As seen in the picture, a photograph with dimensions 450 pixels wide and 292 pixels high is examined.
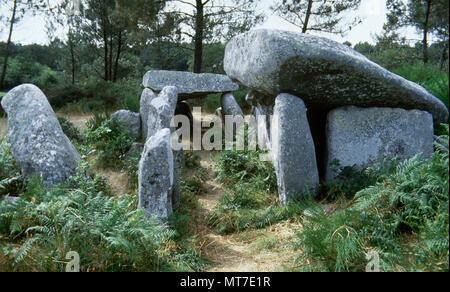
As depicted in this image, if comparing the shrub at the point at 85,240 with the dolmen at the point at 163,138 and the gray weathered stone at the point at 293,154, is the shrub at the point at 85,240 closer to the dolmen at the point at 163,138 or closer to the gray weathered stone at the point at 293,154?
the dolmen at the point at 163,138

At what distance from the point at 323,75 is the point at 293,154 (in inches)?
46.9

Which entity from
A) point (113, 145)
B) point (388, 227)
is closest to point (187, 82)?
point (113, 145)

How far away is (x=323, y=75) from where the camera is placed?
5.10m

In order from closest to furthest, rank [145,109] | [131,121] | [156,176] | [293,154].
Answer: [156,176]
[293,154]
[131,121]
[145,109]

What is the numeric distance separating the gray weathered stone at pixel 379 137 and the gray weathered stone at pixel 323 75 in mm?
213

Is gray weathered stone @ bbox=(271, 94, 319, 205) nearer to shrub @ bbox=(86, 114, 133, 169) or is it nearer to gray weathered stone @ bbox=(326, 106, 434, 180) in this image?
gray weathered stone @ bbox=(326, 106, 434, 180)

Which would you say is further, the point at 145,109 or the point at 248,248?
the point at 145,109

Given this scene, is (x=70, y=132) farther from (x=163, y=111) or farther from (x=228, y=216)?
(x=228, y=216)

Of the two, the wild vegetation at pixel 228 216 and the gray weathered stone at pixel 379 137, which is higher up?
the gray weathered stone at pixel 379 137

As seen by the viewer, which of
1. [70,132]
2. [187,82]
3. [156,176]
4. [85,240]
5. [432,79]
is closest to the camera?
[85,240]

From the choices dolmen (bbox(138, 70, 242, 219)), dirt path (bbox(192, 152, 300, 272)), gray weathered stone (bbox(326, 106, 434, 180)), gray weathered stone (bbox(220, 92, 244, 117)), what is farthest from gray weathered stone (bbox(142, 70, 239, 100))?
dirt path (bbox(192, 152, 300, 272))

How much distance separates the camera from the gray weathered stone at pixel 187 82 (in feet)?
30.3

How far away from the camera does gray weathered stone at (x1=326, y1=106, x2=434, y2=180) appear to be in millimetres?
5422

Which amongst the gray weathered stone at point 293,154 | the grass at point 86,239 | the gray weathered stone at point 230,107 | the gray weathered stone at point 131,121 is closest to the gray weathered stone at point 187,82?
Answer: the gray weathered stone at point 230,107
